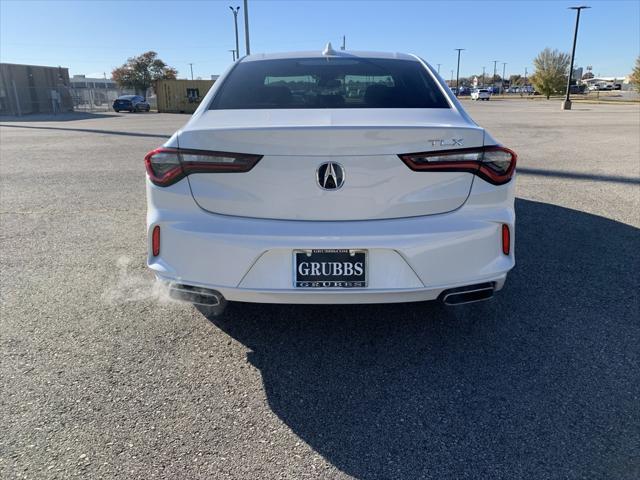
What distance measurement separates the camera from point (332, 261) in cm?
250

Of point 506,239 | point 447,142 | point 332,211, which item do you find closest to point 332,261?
point 332,211

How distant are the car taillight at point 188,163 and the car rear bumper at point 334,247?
0.06m

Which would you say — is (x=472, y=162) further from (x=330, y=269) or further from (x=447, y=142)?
(x=330, y=269)

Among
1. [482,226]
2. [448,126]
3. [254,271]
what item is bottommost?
[254,271]

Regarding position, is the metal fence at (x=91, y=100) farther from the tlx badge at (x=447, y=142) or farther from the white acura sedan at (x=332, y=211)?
the tlx badge at (x=447, y=142)

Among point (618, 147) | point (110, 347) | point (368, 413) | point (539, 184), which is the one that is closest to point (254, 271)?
point (368, 413)

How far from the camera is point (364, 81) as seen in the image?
3.62 m

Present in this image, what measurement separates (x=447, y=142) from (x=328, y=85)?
1372mm

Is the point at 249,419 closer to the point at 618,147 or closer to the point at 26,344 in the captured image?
the point at 26,344

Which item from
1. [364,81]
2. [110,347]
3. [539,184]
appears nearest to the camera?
[110,347]

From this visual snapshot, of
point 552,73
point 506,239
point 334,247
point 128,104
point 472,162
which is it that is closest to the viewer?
point 334,247

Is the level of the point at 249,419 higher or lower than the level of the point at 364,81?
lower

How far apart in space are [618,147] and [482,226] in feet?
38.2

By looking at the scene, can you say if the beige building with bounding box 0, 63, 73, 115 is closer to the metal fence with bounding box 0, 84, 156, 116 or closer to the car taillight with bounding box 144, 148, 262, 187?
the metal fence with bounding box 0, 84, 156, 116
